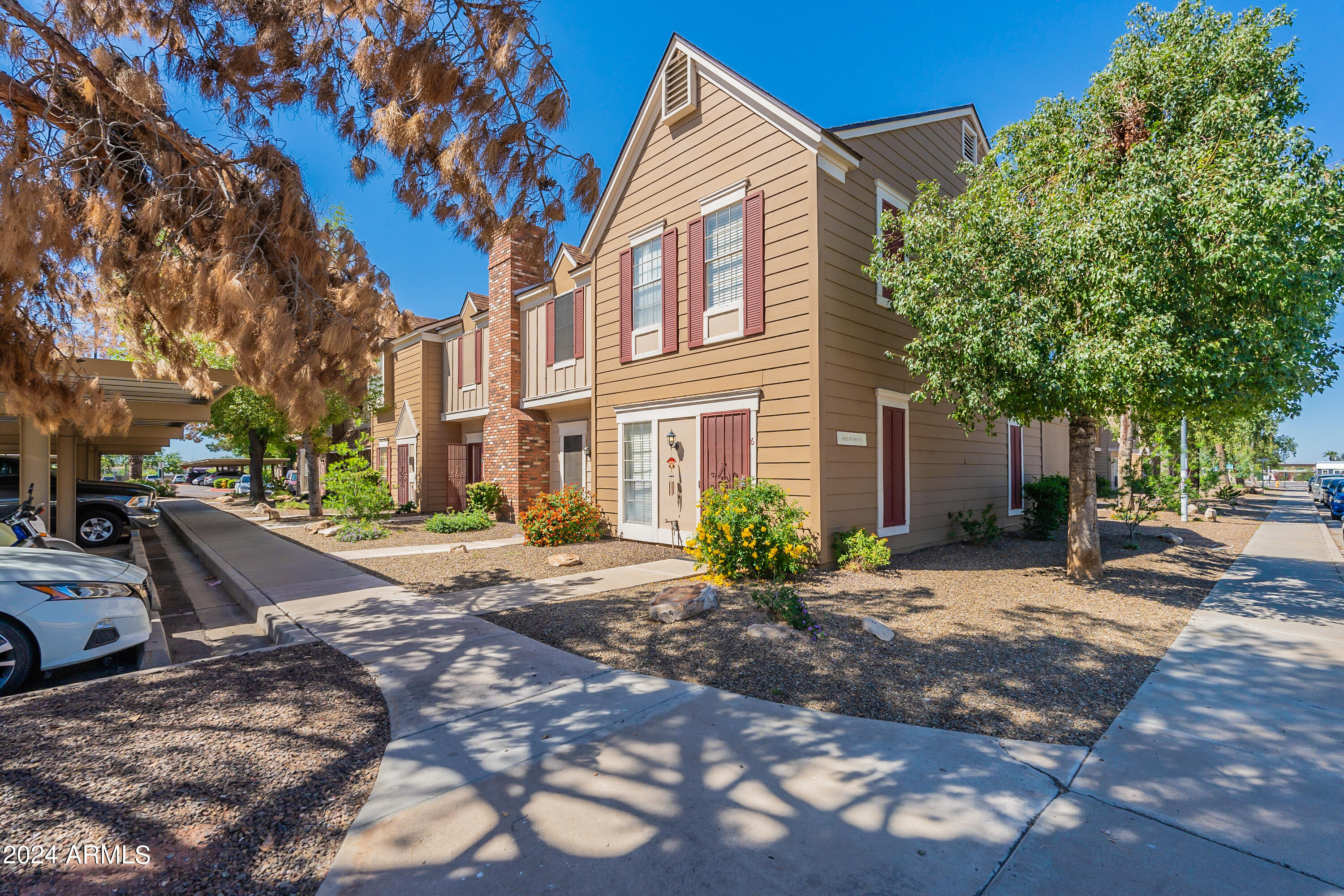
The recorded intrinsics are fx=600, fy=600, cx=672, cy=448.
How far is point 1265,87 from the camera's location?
663 centimetres

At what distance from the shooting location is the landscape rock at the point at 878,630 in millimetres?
Result: 5383

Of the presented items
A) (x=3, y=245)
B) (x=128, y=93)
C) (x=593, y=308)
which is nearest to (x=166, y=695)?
(x=3, y=245)

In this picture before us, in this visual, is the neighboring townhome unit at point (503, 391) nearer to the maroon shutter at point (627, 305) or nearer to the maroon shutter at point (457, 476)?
the maroon shutter at point (457, 476)

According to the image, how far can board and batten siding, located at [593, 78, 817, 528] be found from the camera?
844 centimetres

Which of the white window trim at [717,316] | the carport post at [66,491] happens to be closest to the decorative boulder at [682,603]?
the white window trim at [717,316]

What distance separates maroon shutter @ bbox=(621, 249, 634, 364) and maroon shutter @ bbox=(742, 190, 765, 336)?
114 inches

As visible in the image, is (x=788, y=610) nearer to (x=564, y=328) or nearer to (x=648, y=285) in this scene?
(x=648, y=285)

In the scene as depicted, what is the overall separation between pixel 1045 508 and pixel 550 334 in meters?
11.6

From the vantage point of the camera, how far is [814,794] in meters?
2.94

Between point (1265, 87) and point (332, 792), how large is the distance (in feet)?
34.9

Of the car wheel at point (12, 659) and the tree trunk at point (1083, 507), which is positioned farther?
the tree trunk at point (1083, 507)

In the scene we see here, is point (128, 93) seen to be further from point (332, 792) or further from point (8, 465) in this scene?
point (8, 465)

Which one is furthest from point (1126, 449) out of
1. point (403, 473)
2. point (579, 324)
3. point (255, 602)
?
point (403, 473)

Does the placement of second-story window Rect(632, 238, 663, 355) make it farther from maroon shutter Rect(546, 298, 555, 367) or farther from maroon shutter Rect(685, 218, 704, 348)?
maroon shutter Rect(546, 298, 555, 367)
